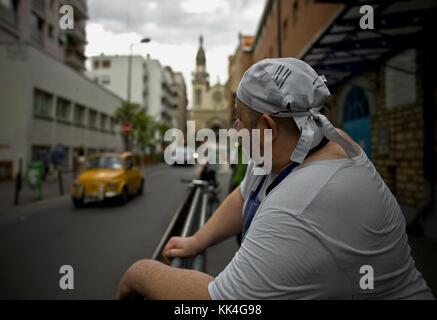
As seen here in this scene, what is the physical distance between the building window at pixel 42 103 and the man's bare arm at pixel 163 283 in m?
20.7

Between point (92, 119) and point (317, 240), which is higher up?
point (92, 119)

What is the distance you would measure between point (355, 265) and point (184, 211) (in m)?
1.34

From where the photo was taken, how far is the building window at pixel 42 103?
1960cm

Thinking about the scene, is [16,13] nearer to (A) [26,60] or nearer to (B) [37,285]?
(A) [26,60]

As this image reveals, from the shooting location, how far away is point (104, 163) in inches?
434

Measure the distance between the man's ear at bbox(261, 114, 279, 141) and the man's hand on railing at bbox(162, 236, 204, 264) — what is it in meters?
0.58

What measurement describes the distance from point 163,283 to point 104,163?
10632 mm

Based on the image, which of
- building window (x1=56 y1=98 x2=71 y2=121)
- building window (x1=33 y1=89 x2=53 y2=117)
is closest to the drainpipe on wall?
building window (x1=33 y1=89 x2=53 y2=117)

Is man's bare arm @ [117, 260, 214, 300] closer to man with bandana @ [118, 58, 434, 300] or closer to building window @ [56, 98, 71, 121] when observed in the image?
man with bandana @ [118, 58, 434, 300]

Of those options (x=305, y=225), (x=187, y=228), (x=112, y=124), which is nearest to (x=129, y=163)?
(x=187, y=228)

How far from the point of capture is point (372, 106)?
268 inches

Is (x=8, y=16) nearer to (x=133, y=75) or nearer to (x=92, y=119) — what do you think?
(x=92, y=119)

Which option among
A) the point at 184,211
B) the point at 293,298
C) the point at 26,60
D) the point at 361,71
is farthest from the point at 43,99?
the point at 293,298

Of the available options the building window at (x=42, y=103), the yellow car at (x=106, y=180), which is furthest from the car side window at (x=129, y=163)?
the building window at (x=42, y=103)
